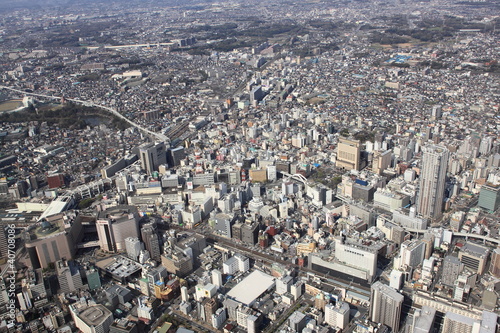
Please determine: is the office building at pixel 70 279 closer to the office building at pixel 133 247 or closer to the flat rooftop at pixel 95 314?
the flat rooftop at pixel 95 314

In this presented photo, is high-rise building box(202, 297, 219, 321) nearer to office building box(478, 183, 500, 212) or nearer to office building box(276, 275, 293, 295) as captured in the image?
office building box(276, 275, 293, 295)

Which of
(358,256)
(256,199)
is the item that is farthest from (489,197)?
(256,199)

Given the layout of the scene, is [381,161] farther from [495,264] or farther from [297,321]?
[297,321]

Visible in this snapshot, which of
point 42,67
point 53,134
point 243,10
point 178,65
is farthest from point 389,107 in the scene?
point 243,10

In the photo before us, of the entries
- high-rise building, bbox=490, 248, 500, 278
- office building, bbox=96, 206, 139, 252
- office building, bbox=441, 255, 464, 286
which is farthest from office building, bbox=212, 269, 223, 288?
high-rise building, bbox=490, 248, 500, 278

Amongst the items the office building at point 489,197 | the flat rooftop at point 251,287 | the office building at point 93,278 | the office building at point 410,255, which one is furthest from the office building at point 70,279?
the office building at point 489,197

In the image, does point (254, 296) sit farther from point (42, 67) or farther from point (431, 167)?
point (42, 67)

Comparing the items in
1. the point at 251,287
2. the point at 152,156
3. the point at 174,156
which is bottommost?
the point at 251,287
